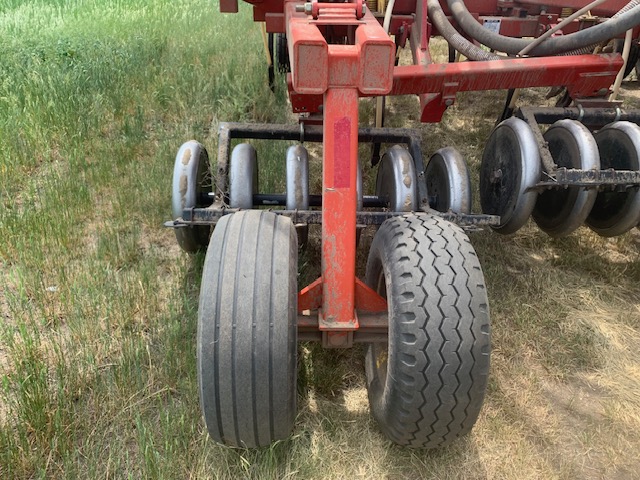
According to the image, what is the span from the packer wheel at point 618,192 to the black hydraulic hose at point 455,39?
87 centimetres

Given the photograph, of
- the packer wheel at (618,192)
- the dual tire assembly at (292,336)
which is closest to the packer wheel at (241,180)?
the dual tire assembly at (292,336)

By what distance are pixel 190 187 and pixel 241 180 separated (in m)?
0.29

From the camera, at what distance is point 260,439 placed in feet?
6.54

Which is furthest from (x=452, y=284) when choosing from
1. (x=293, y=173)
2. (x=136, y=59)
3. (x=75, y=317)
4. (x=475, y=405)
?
(x=136, y=59)

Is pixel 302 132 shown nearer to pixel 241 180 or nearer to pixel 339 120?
pixel 241 180

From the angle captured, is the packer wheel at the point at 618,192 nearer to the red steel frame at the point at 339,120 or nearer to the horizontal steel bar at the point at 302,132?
the horizontal steel bar at the point at 302,132

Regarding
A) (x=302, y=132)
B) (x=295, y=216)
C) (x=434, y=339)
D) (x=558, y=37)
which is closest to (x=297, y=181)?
(x=295, y=216)

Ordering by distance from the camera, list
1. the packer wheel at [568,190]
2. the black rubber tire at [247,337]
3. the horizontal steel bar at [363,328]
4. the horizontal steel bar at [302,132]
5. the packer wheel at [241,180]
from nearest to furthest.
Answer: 1. the black rubber tire at [247,337]
2. the horizontal steel bar at [363,328]
3. the packer wheel at [241,180]
4. the packer wheel at [568,190]
5. the horizontal steel bar at [302,132]

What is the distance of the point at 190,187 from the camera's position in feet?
9.74

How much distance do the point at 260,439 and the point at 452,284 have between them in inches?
36.2

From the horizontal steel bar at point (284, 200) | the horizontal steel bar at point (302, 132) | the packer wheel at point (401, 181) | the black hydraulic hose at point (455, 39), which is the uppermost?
the black hydraulic hose at point (455, 39)

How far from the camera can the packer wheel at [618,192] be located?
3158 millimetres

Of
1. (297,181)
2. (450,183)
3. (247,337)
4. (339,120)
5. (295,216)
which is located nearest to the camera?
(247,337)

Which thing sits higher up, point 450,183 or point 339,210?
point 339,210
